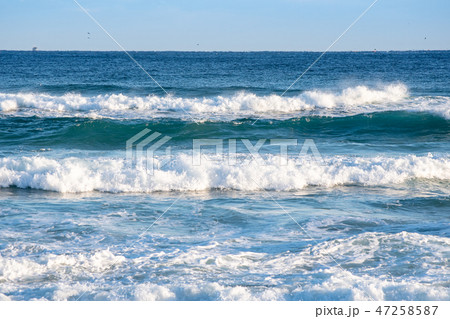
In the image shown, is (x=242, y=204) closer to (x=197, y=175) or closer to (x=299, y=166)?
(x=197, y=175)

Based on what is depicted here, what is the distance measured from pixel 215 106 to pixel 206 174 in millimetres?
10279

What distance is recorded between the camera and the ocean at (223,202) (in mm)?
5148

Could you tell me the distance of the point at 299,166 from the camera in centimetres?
1054

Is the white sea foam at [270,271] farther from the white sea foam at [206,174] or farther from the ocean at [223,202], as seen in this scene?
the white sea foam at [206,174]

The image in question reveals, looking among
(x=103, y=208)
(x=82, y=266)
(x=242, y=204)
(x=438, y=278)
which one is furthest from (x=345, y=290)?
(x=103, y=208)

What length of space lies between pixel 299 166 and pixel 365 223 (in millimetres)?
3549

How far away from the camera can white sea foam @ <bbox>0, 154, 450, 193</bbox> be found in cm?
947

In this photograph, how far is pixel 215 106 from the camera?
19797 mm

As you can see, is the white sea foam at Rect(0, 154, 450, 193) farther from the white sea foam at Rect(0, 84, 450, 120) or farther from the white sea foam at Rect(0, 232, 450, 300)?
the white sea foam at Rect(0, 84, 450, 120)

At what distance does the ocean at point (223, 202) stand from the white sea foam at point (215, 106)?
0.12m

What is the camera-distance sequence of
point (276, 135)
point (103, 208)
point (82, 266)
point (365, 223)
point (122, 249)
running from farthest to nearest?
point (276, 135)
point (103, 208)
point (365, 223)
point (122, 249)
point (82, 266)

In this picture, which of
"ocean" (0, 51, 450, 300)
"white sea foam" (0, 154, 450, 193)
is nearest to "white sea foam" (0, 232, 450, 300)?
"ocean" (0, 51, 450, 300)
